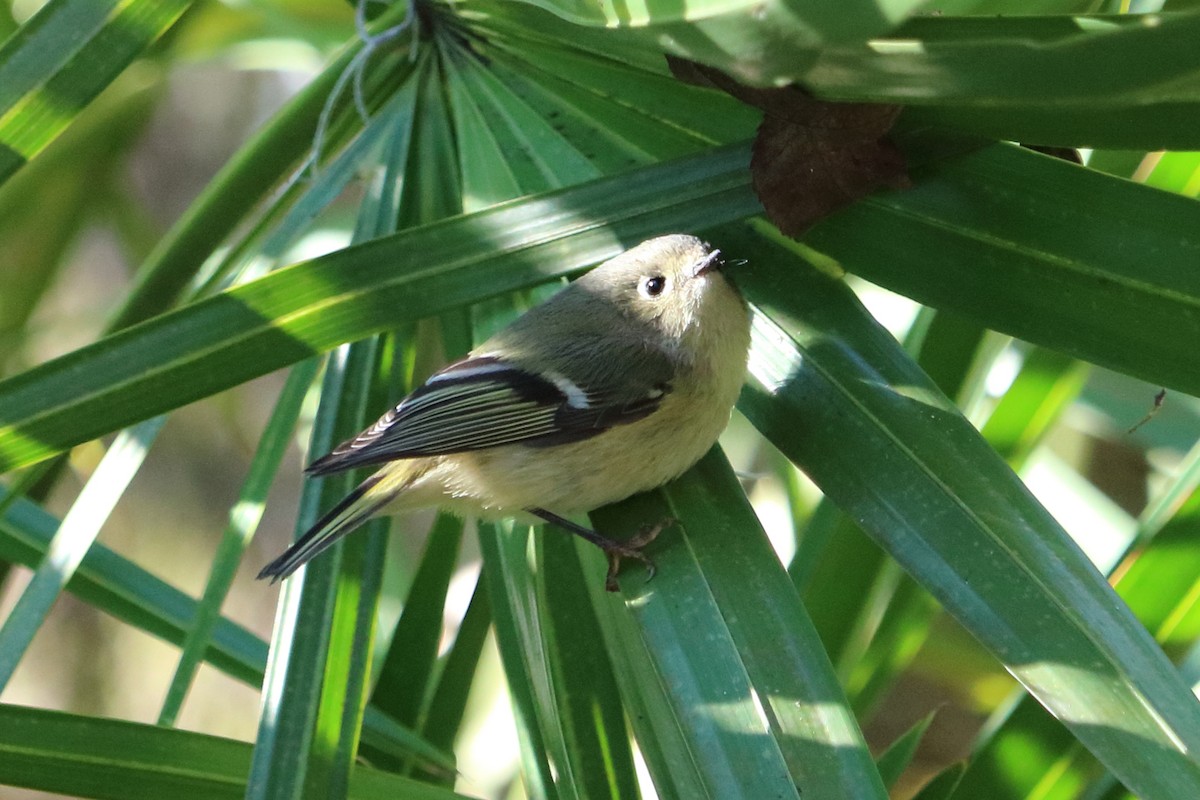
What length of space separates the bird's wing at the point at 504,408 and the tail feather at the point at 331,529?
7cm

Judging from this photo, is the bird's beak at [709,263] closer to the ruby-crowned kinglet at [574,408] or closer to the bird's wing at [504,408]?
the ruby-crowned kinglet at [574,408]

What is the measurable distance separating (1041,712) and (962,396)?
42cm

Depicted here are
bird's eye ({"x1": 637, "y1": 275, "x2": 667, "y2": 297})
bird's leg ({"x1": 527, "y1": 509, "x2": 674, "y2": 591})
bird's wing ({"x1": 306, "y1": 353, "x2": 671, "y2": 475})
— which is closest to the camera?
bird's leg ({"x1": 527, "y1": 509, "x2": 674, "y2": 591})

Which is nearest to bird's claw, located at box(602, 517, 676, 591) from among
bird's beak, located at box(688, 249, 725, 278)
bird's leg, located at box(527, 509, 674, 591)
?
bird's leg, located at box(527, 509, 674, 591)

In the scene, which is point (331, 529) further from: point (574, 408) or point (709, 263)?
point (709, 263)

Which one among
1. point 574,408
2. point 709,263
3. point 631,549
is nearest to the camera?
point 631,549

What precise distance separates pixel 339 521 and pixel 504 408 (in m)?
0.28

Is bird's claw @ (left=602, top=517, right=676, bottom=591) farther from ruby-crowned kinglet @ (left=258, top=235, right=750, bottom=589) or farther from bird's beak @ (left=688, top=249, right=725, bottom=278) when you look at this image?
bird's beak @ (left=688, top=249, right=725, bottom=278)

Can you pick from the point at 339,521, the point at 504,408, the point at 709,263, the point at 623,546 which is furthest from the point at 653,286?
the point at 339,521

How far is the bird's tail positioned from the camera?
1.27 meters

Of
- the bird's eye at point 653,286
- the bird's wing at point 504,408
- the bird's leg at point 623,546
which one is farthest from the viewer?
the bird's eye at point 653,286

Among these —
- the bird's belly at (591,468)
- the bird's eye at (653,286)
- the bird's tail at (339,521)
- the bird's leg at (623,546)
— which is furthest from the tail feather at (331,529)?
the bird's eye at (653,286)

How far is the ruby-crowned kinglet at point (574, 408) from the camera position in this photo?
1.39 metres

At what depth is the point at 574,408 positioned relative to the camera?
1505 millimetres
